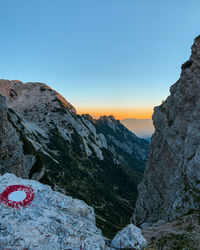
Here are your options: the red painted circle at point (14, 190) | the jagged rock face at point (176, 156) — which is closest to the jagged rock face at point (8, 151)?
the red painted circle at point (14, 190)

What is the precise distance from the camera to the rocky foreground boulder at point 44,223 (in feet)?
33.7

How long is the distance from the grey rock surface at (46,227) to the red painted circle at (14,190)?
325 millimetres

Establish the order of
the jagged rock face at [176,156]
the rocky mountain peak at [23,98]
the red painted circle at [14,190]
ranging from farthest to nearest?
the rocky mountain peak at [23,98]
the jagged rock face at [176,156]
the red painted circle at [14,190]

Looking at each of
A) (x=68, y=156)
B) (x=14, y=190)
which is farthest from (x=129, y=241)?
(x=68, y=156)

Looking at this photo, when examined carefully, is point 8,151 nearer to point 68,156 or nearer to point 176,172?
point 176,172

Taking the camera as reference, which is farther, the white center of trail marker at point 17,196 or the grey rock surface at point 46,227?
the white center of trail marker at point 17,196

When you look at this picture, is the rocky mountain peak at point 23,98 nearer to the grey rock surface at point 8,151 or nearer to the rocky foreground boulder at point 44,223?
the grey rock surface at point 8,151

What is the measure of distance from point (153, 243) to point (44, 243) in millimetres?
10140

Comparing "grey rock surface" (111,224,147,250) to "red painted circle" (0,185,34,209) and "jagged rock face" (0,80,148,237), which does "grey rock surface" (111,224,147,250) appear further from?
"jagged rock face" (0,80,148,237)

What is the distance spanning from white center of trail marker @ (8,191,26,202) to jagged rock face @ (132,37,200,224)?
19492mm

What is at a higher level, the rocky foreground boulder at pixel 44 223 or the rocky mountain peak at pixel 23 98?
the rocky mountain peak at pixel 23 98

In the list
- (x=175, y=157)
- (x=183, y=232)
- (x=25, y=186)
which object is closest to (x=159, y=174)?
(x=175, y=157)

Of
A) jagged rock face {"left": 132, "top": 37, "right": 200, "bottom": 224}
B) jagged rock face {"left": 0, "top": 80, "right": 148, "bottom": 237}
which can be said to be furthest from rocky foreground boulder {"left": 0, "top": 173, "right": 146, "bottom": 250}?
jagged rock face {"left": 0, "top": 80, "right": 148, "bottom": 237}

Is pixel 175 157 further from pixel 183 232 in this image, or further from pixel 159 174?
pixel 183 232
